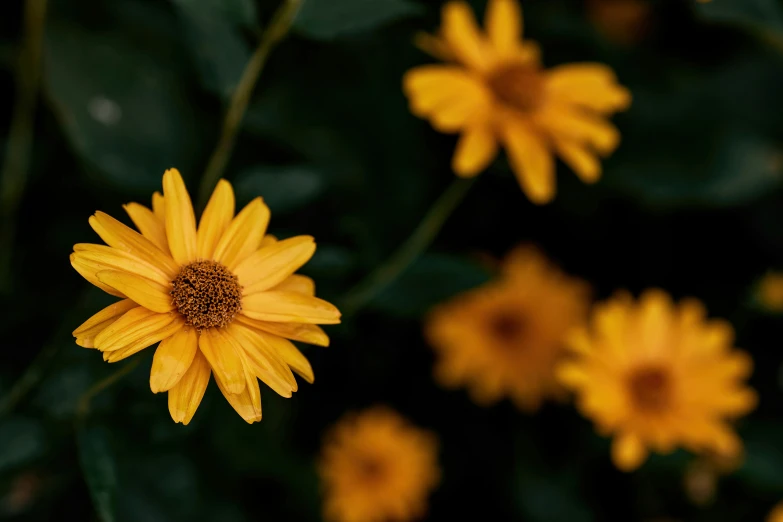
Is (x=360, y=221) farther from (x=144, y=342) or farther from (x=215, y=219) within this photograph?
(x=144, y=342)

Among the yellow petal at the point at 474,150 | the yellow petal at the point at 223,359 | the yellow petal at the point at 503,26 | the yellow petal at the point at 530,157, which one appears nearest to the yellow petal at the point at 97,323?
the yellow petal at the point at 223,359

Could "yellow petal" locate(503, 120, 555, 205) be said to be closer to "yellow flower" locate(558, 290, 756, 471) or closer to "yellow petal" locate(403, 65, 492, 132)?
"yellow petal" locate(403, 65, 492, 132)

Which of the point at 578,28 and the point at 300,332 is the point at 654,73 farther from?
the point at 300,332

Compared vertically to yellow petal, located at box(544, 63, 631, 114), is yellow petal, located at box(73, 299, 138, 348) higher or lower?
higher

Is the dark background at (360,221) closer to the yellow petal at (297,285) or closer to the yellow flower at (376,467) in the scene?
the yellow flower at (376,467)

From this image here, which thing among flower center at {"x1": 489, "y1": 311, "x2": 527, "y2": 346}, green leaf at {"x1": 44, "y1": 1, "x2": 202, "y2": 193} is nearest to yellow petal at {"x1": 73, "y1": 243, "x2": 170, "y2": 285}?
green leaf at {"x1": 44, "y1": 1, "x2": 202, "y2": 193}

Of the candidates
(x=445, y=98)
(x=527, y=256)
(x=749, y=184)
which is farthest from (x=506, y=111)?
(x=749, y=184)

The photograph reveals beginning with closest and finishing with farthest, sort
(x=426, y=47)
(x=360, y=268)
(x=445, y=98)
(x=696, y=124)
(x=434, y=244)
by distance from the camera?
(x=445, y=98) < (x=426, y=47) < (x=360, y=268) < (x=434, y=244) < (x=696, y=124)
